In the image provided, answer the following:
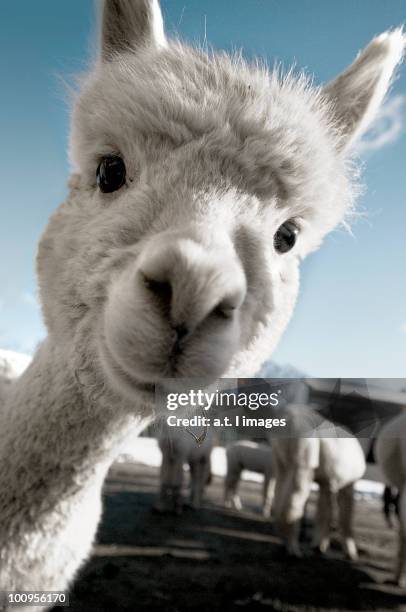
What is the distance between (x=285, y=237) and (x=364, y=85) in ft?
3.25

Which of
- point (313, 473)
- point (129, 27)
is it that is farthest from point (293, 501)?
point (129, 27)

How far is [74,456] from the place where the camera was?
1.65 m

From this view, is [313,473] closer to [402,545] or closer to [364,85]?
[402,545]

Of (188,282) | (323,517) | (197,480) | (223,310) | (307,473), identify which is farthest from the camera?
(197,480)

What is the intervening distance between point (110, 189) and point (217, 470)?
1783 cm

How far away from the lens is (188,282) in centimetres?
95

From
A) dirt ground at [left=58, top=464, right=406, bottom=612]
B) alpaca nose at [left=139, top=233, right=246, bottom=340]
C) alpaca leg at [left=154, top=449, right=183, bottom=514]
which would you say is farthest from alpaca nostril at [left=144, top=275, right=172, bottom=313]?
alpaca leg at [left=154, top=449, right=183, bottom=514]

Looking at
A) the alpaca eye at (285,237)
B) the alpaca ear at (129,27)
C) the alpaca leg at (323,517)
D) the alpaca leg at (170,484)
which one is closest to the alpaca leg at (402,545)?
the alpaca leg at (323,517)

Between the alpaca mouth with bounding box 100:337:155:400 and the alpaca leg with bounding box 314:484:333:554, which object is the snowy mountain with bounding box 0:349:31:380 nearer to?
the alpaca mouth with bounding box 100:337:155:400

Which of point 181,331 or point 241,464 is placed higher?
point 181,331

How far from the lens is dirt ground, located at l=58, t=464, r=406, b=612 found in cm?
452

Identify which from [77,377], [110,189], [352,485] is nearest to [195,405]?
[77,377]

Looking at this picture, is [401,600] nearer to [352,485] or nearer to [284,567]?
[284,567]

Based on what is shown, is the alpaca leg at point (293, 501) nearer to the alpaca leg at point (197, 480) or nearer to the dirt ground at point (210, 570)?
the dirt ground at point (210, 570)
